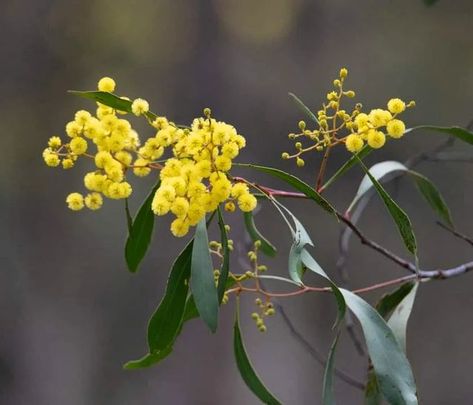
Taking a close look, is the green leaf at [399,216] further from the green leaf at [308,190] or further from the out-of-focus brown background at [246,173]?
the out-of-focus brown background at [246,173]

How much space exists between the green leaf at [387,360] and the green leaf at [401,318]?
11cm

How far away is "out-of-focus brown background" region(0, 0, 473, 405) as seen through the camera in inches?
50.9

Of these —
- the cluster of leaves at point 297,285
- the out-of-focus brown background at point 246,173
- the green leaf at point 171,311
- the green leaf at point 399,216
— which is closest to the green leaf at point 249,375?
the cluster of leaves at point 297,285

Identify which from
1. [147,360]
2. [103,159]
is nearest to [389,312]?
[147,360]

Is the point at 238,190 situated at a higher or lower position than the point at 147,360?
higher

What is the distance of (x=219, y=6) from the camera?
4.50 feet

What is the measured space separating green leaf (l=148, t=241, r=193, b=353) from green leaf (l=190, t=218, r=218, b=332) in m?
0.06

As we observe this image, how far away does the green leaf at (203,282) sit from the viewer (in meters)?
0.53

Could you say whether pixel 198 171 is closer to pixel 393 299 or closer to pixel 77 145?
pixel 77 145

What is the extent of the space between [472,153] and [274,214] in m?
0.39

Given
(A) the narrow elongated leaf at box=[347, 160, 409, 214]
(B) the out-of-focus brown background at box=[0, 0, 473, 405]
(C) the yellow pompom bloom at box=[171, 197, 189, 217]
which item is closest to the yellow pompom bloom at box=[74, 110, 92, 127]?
(C) the yellow pompom bloom at box=[171, 197, 189, 217]

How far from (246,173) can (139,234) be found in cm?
60

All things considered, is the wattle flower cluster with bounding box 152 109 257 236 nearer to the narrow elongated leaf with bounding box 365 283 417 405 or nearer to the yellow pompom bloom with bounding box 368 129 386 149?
the yellow pompom bloom with bounding box 368 129 386 149

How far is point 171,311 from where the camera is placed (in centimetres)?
61
